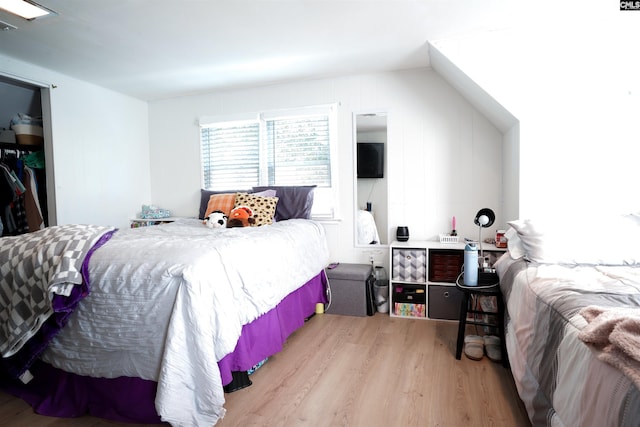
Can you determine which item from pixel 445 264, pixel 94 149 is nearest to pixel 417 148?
pixel 445 264

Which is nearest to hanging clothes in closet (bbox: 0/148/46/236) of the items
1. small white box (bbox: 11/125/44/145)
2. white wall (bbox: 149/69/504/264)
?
small white box (bbox: 11/125/44/145)

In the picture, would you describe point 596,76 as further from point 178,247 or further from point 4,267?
point 4,267

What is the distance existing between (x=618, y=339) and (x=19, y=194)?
4.35 meters

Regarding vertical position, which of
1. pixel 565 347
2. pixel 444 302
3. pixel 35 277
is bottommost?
pixel 444 302

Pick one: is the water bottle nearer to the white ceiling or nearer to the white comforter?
the white comforter

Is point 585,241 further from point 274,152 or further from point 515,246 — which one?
point 274,152

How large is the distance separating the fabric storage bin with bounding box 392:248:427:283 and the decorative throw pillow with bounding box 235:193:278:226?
1.18 metres

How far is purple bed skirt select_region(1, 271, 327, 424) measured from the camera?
5.46ft

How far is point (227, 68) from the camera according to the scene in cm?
337

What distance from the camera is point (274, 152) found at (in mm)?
3898

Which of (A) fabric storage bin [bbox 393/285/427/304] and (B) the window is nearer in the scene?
(A) fabric storage bin [bbox 393/285/427/304]

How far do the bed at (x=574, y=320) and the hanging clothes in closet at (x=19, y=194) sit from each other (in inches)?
162

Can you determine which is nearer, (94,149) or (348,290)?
(348,290)

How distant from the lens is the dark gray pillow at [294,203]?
347cm
